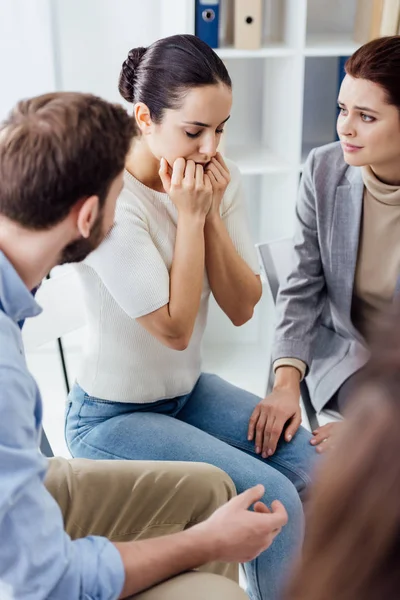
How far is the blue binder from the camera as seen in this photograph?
2289 millimetres

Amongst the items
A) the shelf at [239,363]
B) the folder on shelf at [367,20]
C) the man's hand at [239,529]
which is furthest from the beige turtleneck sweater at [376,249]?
the shelf at [239,363]

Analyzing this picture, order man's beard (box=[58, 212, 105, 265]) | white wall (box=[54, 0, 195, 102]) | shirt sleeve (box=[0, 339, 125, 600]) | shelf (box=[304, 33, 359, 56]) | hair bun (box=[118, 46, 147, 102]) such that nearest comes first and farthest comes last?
1. shirt sleeve (box=[0, 339, 125, 600])
2. man's beard (box=[58, 212, 105, 265])
3. hair bun (box=[118, 46, 147, 102])
4. shelf (box=[304, 33, 359, 56])
5. white wall (box=[54, 0, 195, 102])

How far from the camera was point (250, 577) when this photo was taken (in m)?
1.43

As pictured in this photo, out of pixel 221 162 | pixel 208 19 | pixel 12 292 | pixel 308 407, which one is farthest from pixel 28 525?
pixel 208 19

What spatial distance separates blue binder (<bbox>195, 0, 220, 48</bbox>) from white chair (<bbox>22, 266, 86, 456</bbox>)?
3.36 feet

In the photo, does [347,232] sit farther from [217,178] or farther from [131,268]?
[131,268]

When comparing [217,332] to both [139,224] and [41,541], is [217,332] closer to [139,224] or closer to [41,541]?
[139,224]

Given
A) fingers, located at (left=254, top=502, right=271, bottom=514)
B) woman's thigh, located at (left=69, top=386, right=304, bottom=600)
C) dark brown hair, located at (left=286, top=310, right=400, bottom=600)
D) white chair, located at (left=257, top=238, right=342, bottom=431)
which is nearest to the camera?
dark brown hair, located at (left=286, top=310, right=400, bottom=600)

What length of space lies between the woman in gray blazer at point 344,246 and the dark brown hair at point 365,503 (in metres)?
1.15

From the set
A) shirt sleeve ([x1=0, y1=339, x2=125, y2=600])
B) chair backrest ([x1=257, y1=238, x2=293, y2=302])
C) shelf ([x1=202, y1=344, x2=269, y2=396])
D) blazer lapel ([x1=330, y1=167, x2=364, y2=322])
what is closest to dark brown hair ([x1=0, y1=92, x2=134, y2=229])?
shirt sleeve ([x1=0, y1=339, x2=125, y2=600])

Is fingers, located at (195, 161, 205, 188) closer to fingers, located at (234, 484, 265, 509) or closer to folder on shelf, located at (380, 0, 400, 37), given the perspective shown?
fingers, located at (234, 484, 265, 509)

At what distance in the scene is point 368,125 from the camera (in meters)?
1.66

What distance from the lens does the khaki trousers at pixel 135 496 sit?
1271 mm

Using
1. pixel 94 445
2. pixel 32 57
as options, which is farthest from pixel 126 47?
pixel 94 445
